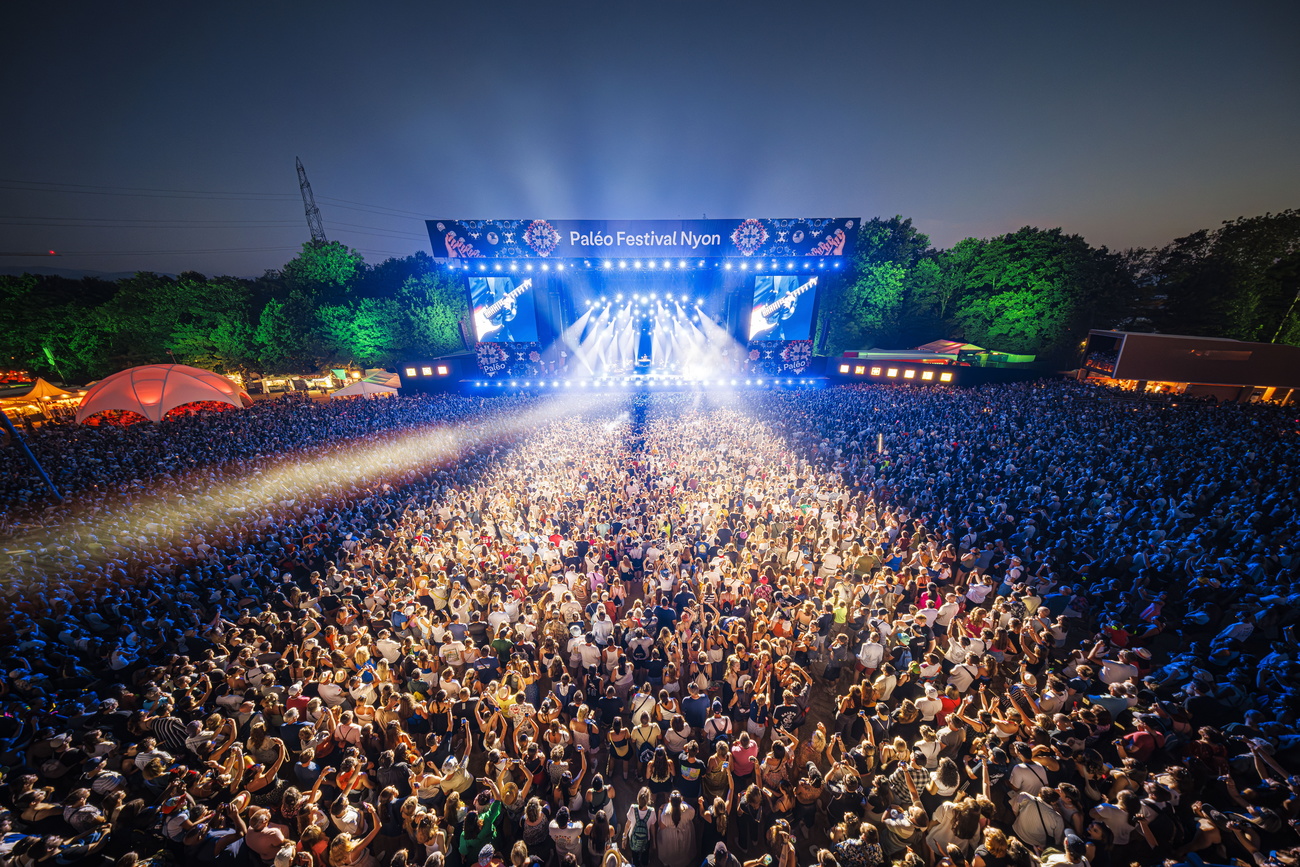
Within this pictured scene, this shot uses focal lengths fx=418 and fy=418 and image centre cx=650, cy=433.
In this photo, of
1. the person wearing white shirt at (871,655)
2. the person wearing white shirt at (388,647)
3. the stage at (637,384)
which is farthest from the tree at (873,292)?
the person wearing white shirt at (388,647)

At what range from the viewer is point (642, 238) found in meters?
23.5

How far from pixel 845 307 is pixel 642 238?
1570 cm

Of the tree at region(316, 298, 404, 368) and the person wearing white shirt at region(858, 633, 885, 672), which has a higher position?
the tree at region(316, 298, 404, 368)

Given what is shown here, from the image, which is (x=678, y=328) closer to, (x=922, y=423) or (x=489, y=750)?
(x=922, y=423)

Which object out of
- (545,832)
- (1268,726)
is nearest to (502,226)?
(545,832)

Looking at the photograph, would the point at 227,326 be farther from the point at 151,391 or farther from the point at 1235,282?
the point at 1235,282

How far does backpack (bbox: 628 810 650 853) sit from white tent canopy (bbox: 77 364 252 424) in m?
27.3

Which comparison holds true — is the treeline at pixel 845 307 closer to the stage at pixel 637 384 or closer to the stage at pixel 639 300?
the stage at pixel 639 300

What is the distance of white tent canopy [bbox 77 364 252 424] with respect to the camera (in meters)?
18.9

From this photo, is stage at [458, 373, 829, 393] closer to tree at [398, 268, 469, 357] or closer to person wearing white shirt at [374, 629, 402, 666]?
tree at [398, 268, 469, 357]

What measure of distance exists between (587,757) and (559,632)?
6.30 feet

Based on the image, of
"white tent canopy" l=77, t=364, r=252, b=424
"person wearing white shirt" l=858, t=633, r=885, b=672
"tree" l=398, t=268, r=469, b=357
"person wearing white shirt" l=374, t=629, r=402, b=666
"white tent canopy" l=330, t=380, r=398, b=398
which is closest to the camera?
"person wearing white shirt" l=858, t=633, r=885, b=672

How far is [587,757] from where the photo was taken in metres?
4.62

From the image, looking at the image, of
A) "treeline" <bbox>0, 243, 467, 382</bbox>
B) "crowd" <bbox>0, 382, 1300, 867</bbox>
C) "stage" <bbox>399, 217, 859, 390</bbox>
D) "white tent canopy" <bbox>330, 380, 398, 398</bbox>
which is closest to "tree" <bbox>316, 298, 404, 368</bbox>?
"treeline" <bbox>0, 243, 467, 382</bbox>
